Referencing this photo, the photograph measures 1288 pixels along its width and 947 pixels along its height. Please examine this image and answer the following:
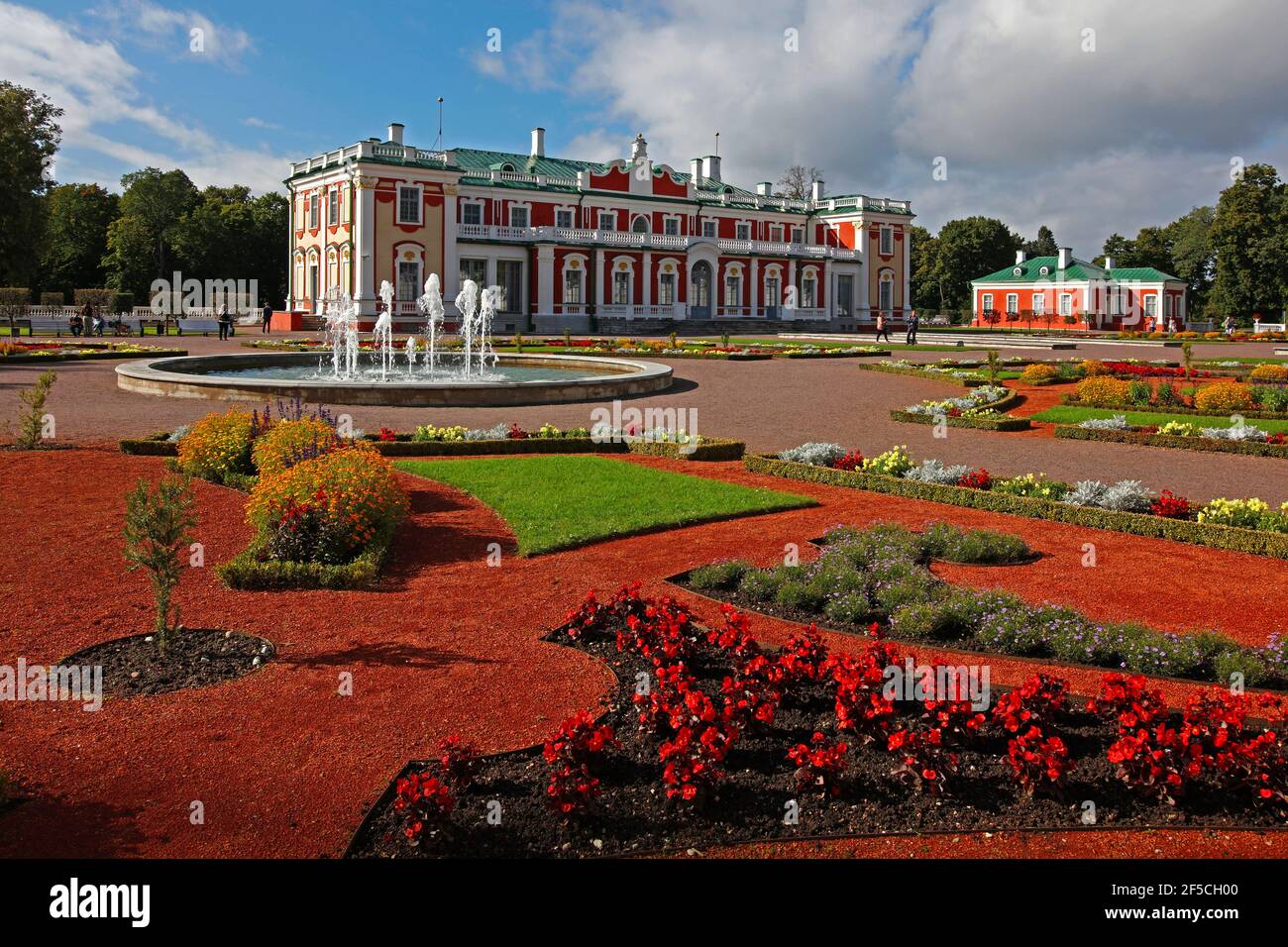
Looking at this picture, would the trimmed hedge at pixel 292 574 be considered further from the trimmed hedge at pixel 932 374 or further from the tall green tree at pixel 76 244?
the tall green tree at pixel 76 244

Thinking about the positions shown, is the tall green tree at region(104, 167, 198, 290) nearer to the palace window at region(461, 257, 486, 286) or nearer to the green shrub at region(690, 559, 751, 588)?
the palace window at region(461, 257, 486, 286)

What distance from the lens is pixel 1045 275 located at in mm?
66000

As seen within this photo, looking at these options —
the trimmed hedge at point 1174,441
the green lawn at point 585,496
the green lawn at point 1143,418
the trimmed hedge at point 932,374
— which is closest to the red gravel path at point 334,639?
the green lawn at point 585,496

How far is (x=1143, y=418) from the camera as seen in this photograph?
17766 mm

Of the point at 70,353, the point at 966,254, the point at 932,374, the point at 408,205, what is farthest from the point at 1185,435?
the point at 966,254

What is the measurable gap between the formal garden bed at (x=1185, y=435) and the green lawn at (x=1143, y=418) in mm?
194

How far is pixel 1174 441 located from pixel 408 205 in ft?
124

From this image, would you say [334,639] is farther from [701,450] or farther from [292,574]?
[701,450]

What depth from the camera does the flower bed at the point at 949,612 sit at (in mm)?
6375

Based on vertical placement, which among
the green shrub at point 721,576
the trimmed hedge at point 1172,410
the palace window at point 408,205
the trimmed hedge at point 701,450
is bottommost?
the green shrub at point 721,576

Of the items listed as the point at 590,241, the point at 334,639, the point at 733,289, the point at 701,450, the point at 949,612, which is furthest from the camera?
the point at 733,289

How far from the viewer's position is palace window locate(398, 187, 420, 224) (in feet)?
152

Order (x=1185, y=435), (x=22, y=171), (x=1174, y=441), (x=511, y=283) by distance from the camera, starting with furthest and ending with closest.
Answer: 1. (x=511, y=283)
2. (x=22, y=171)
3. (x=1185, y=435)
4. (x=1174, y=441)
